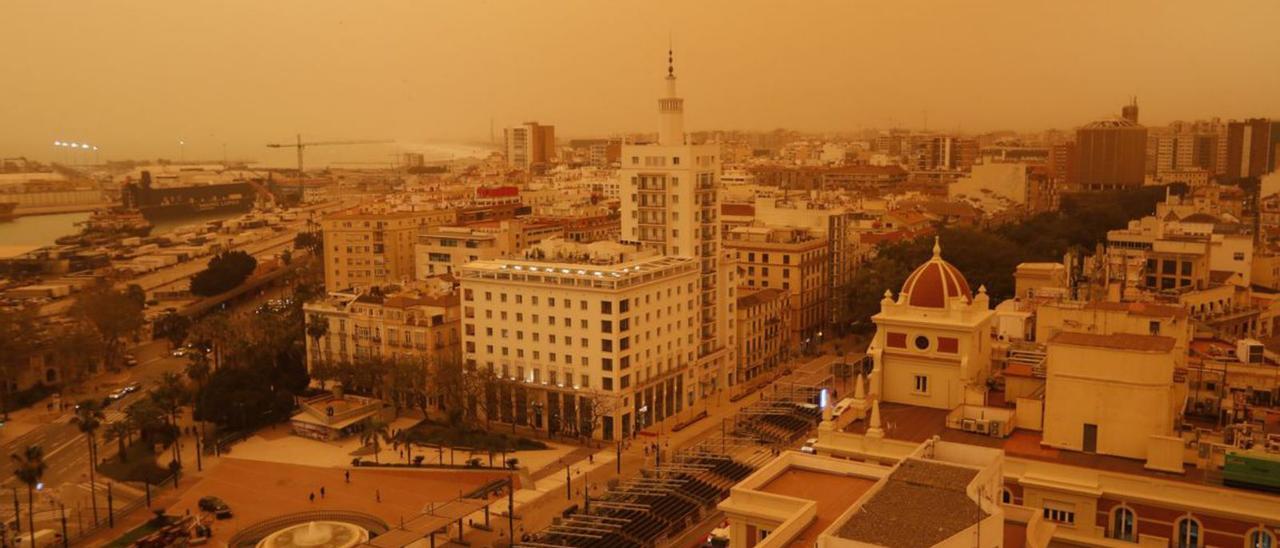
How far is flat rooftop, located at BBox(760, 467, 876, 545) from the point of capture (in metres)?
18.4

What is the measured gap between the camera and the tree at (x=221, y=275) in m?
64.9

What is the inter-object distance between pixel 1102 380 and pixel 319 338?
115 feet

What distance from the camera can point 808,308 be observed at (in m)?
56.5

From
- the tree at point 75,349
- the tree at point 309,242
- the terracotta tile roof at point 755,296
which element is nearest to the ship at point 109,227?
the tree at point 309,242

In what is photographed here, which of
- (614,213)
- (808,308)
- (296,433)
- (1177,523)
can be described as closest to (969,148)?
(614,213)

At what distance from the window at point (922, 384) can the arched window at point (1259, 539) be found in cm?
865

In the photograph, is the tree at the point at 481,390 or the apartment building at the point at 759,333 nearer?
the tree at the point at 481,390

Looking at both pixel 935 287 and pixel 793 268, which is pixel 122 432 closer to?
pixel 935 287

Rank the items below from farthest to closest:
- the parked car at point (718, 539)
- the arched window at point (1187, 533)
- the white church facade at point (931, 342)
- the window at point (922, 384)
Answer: the parked car at point (718, 539) < the window at point (922, 384) < the white church facade at point (931, 342) < the arched window at point (1187, 533)

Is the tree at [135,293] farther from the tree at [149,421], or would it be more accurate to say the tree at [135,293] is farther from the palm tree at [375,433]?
the palm tree at [375,433]

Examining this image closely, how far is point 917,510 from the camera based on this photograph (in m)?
15.3

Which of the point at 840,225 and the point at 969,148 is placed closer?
the point at 840,225

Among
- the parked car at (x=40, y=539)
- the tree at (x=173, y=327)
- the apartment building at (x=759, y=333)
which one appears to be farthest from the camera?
the tree at (x=173, y=327)

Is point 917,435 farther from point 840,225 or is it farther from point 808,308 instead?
point 840,225
